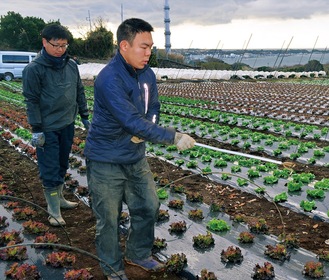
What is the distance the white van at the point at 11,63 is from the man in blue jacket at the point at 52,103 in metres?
27.5

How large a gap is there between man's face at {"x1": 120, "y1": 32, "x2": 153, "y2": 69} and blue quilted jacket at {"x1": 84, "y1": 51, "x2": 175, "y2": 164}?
0.05 meters

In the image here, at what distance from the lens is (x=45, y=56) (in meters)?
3.97

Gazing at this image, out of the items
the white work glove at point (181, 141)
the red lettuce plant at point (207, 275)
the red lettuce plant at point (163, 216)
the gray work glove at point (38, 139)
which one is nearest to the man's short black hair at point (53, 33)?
the gray work glove at point (38, 139)

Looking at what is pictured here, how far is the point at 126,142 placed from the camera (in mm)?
2963

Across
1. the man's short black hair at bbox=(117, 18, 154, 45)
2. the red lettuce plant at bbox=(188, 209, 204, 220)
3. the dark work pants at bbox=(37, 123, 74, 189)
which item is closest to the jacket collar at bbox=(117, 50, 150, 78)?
the man's short black hair at bbox=(117, 18, 154, 45)

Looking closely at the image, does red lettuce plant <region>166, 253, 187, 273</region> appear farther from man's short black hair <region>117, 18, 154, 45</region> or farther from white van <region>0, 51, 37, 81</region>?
white van <region>0, 51, 37, 81</region>

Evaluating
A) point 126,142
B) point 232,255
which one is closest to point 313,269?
point 232,255

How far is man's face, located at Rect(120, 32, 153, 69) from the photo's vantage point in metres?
2.78

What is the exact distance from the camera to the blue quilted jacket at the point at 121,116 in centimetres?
276

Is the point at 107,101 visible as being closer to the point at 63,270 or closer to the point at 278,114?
the point at 63,270

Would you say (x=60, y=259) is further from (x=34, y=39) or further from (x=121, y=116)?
(x=34, y=39)

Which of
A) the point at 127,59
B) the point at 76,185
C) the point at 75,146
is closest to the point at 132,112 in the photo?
the point at 127,59

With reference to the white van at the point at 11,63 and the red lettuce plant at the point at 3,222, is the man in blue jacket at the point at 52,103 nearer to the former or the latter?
the red lettuce plant at the point at 3,222

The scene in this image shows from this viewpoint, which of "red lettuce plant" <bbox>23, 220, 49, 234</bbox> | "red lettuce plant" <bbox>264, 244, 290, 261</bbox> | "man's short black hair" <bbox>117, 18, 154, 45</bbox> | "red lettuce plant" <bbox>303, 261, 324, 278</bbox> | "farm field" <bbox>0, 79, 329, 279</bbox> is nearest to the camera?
"man's short black hair" <bbox>117, 18, 154, 45</bbox>
